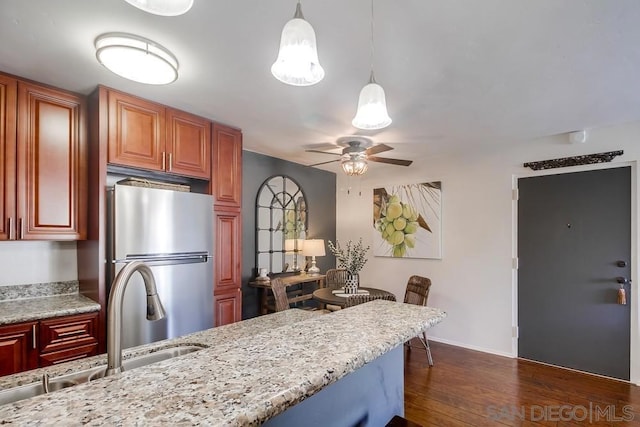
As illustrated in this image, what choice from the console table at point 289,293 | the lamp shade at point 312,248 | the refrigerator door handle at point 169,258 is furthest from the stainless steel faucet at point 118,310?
the lamp shade at point 312,248

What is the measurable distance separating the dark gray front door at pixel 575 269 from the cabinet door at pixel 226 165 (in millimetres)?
3065

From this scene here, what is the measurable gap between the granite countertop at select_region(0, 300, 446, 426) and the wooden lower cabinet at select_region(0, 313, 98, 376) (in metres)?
1.11

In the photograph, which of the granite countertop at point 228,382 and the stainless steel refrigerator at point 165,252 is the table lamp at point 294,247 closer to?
the stainless steel refrigerator at point 165,252

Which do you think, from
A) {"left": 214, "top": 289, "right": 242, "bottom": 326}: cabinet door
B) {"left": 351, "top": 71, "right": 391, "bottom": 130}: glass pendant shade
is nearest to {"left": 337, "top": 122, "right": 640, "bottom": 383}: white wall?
{"left": 214, "top": 289, "right": 242, "bottom": 326}: cabinet door

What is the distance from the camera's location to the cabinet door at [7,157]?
1.98 meters

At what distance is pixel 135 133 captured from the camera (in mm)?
2352

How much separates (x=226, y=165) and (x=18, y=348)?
1.86 m

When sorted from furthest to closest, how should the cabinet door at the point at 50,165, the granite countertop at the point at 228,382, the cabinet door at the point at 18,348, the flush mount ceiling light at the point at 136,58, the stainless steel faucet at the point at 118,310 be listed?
the cabinet door at the point at 50,165 → the cabinet door at the point at 18,348 → the flush mount ceiling light at the point at 136,58 → the stainless steel faucet at the point at 118,310 → the granite countertop at the point at 228,382

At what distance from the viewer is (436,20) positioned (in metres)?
1.51

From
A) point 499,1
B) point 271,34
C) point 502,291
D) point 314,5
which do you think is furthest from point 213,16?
point 502,291

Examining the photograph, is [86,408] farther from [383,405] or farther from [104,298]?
[104,298]

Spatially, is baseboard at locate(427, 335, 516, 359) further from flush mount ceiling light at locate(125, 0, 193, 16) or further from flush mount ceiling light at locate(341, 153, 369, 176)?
flush mount ceiling light at locate(125, 0, 193, 16)

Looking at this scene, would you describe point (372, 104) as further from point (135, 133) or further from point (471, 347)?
point (471, 347)

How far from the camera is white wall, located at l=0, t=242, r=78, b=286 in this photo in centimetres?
228
